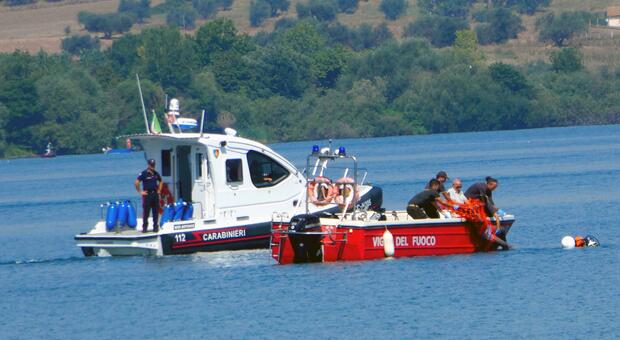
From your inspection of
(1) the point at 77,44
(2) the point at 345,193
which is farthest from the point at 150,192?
(1) the point at 77,44

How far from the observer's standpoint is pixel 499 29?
584 ft

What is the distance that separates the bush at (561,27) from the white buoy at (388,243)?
138 m

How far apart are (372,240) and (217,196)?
4812 millimetres

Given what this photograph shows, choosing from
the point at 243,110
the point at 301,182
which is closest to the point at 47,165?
the point at 243,110

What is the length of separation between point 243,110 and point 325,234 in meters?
99.7

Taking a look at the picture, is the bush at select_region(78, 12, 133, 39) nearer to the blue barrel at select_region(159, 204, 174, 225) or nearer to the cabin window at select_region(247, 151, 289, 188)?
the cabin window at select_region(247, 151, 289, 188)

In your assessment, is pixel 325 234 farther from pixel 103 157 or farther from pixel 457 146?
pixel 103 157

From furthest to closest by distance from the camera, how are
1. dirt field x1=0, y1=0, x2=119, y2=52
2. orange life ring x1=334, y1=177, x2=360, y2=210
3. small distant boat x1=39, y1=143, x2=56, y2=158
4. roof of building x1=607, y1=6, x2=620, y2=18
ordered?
1. roof of building x1=607, y1=6, x2=620, y2=18
2. dirt field x1=0, y1=0, x2=119, y2=52
3. small distant boat x1=39, y1=143, x2=56, y2=158
4. orange life ring x1=334, y1=177, x2=360, y2=210

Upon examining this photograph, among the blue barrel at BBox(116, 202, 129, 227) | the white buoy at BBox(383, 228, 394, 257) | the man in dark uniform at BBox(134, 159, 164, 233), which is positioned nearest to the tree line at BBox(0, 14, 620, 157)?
the blue barrel at BBox(116, 202, 129, 227)

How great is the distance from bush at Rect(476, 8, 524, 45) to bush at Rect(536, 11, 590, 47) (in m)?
3.06

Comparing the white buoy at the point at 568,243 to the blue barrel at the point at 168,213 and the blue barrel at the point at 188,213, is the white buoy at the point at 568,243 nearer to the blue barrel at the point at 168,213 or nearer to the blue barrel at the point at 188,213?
the blue barrel at the point at 188,213

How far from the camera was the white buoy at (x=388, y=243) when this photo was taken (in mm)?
31938

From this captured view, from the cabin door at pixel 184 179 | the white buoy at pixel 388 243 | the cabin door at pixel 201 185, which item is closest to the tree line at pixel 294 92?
the cabin door at pixel 184 179

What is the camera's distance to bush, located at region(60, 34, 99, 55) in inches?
6989
